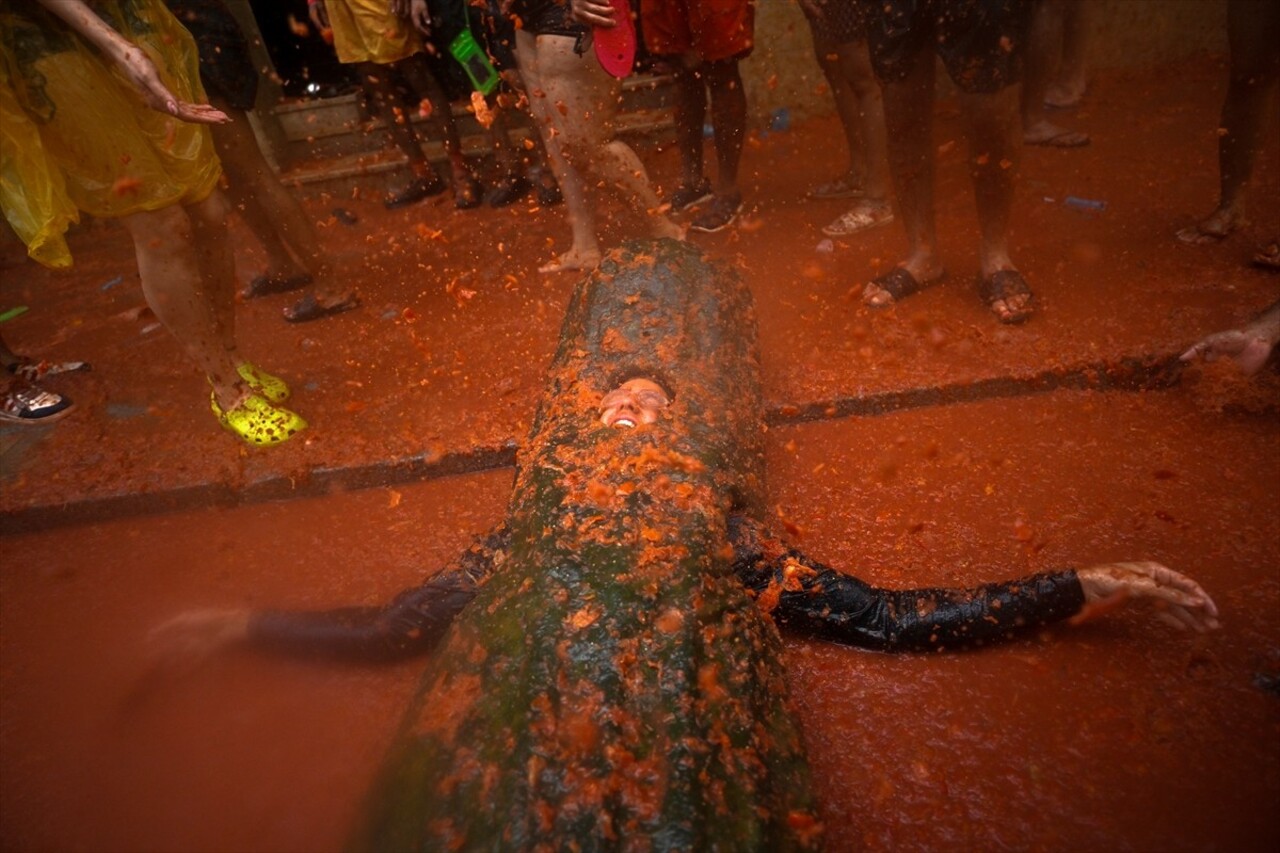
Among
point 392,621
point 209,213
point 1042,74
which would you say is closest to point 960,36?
point 1042,74

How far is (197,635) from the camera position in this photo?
7.23 feet

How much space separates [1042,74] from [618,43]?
8.47ft

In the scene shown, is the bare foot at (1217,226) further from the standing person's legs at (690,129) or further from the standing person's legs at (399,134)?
the standing person's legs at (399,134)

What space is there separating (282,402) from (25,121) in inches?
51.5

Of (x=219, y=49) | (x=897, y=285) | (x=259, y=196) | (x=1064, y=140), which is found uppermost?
(x=219, y=49)

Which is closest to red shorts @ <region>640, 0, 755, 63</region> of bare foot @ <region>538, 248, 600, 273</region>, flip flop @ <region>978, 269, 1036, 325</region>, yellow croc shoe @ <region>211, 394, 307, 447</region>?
bare foot @ <region>538, 248, 600, 273</region>

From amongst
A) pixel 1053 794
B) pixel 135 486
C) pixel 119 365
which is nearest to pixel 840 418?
pixel 1053 794

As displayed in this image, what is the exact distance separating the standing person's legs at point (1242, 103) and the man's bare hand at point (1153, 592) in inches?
80.8

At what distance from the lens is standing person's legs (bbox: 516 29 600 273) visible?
3.13 metres

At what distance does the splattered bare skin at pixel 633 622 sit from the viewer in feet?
4.13

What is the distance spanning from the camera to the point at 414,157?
494 cm

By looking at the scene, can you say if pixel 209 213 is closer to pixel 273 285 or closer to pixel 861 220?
pixel 273 285

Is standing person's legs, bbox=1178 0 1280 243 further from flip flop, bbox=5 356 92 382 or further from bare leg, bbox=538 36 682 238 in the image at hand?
flip flop, bbox=5 356 92 382

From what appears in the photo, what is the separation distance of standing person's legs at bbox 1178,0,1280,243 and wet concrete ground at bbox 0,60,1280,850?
11 cm
